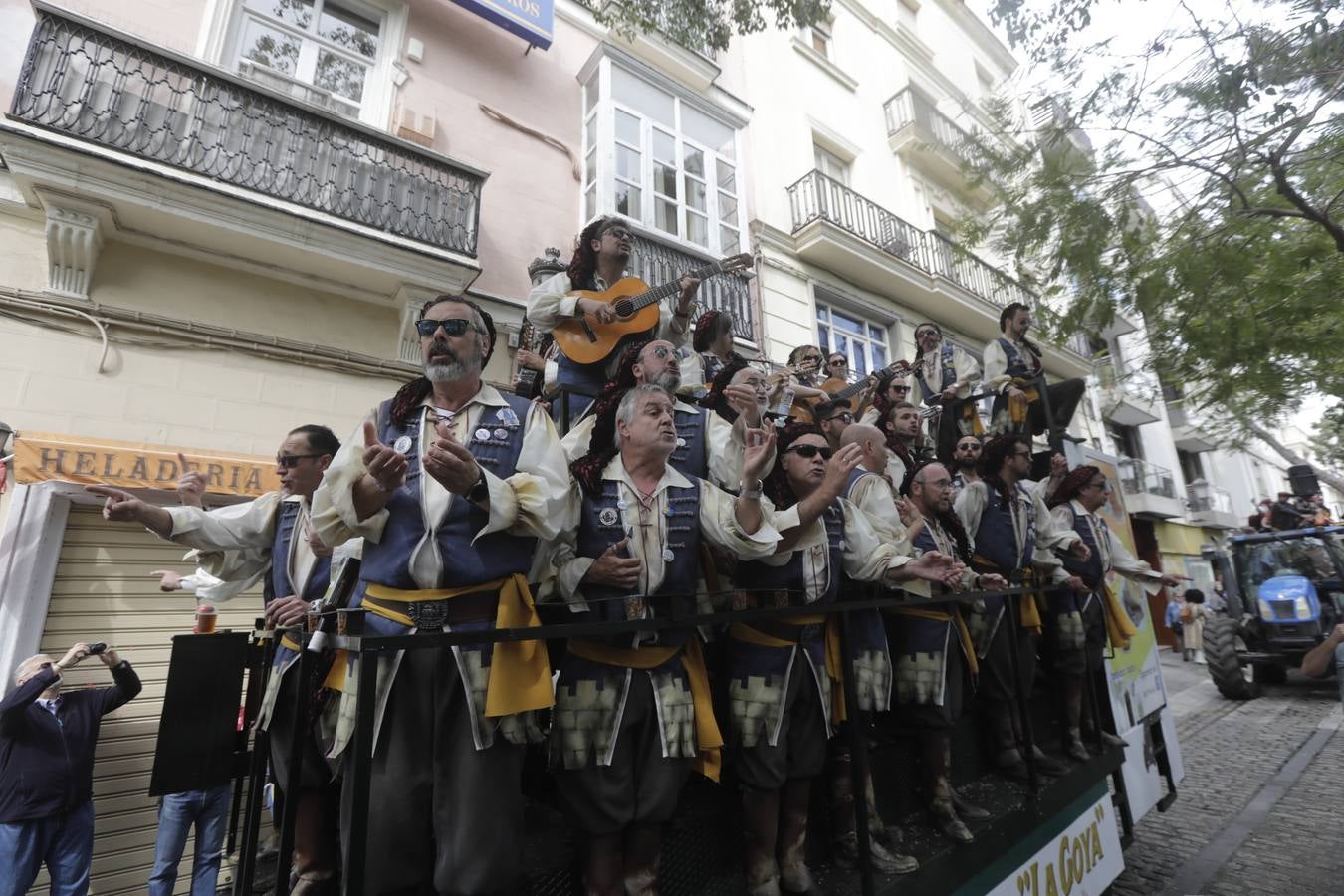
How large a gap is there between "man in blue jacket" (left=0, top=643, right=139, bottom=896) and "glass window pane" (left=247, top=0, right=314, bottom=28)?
21.8 feet

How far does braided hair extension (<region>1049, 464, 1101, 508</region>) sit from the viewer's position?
4684mm

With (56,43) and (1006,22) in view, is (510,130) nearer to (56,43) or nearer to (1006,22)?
(56,43)

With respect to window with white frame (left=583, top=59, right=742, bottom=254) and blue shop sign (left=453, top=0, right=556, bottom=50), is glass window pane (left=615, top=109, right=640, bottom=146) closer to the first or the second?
window with white frame (left=583, top=59, right=742, bottom=254)

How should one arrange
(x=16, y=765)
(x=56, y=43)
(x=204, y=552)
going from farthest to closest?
1. (x=56, y=43)
2. (x=16, y=765)
3. (x=204, y=552)

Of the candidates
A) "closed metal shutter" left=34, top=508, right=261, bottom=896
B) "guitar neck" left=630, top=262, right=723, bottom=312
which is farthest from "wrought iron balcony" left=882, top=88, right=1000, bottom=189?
"closed metal shutter" left=34, top=508, right=261, bottom=896

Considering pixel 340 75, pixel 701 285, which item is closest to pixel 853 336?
pixel 701 285

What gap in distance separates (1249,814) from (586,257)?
759cm

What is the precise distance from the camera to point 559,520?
193cm

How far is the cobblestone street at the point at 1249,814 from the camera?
15.5ft

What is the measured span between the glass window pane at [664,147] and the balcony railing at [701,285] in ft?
5.05

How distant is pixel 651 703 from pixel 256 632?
165 cm

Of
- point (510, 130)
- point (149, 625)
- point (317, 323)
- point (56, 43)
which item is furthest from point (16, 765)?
point (510, 130)

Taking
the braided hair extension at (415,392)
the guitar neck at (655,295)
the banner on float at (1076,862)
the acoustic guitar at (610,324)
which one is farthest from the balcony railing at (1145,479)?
the braided hair extension at (415,392)

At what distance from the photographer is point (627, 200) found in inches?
340
